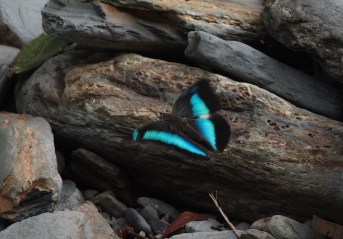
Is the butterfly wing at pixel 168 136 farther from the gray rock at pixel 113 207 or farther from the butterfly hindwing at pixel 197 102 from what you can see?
the gray rock at pixel 113 207

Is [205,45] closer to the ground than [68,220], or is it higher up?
higher up

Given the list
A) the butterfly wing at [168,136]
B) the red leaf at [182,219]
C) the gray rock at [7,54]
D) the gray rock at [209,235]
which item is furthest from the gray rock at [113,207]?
the gray rock at [7,54]

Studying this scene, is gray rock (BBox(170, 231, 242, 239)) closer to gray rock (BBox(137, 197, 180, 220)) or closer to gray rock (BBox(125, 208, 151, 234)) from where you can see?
gray rock (BBox(125, 208, 151, 234))

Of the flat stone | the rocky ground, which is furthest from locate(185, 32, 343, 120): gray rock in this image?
the flat stone

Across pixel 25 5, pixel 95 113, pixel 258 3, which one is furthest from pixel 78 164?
pixel 25 5

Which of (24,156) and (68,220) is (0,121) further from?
(68,220)

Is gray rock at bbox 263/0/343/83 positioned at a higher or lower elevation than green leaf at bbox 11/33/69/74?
higher
